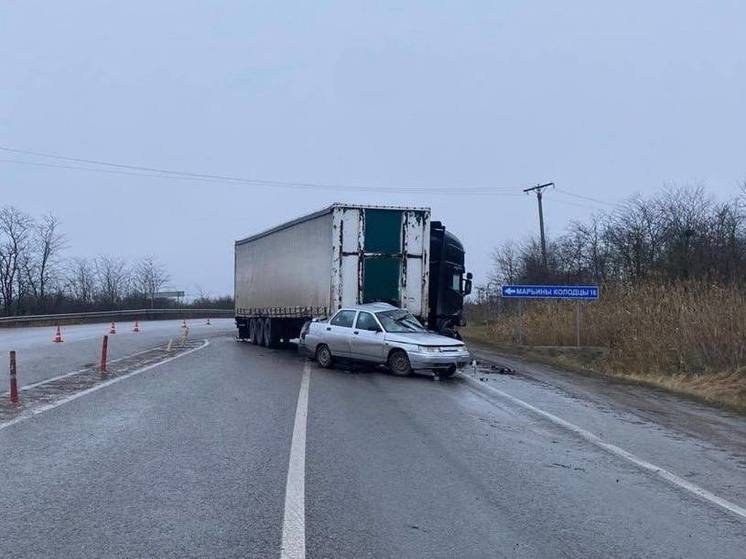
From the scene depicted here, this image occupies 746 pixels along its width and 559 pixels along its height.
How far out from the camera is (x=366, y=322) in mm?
18656

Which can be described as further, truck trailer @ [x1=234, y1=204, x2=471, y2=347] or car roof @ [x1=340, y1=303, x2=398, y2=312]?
truck trailer @ [x1=234, y1=204, x2=471, y2=347]

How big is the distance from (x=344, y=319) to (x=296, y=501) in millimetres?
12566

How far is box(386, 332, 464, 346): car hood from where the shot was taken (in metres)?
17.4

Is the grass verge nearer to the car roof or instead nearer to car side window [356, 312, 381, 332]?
the car roof

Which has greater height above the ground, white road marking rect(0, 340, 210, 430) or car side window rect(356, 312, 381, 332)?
car side window rect(356, 312, 381, 332)

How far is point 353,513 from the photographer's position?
21.3ft

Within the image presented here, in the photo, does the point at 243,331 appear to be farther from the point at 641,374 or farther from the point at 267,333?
the point at 641,374

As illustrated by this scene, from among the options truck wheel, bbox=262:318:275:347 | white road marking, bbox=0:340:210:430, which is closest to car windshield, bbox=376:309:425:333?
white road marking, bbox=0:340:210:430

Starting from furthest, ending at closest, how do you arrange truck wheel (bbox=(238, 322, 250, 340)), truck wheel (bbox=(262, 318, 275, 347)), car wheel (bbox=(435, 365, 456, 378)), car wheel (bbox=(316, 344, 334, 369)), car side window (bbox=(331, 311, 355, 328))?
truck wheel (bbox=(238, 322, 250, 340)), truck wheel (bbox=(262, 318, 275, 347)), car wheel (bbox=(316, 344, 334, 369)), car side window (bbox=(331, 311, 355, 328)), car wheel (bbox=(435, 365, 456, 378))

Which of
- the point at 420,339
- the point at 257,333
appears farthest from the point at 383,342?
the point at 257,333

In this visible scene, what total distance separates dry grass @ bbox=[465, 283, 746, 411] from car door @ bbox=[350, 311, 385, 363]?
6.66m

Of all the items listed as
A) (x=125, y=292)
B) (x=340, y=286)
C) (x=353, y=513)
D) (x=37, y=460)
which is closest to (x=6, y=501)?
(x=37, y=460)

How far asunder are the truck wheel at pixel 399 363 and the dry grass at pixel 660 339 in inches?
236

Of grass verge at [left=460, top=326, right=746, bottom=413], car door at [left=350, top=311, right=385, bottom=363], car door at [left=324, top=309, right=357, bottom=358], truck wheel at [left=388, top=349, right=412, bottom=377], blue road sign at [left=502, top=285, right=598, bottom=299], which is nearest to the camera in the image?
grass verge at [left=460, top=326, right=746, bottom=413]
